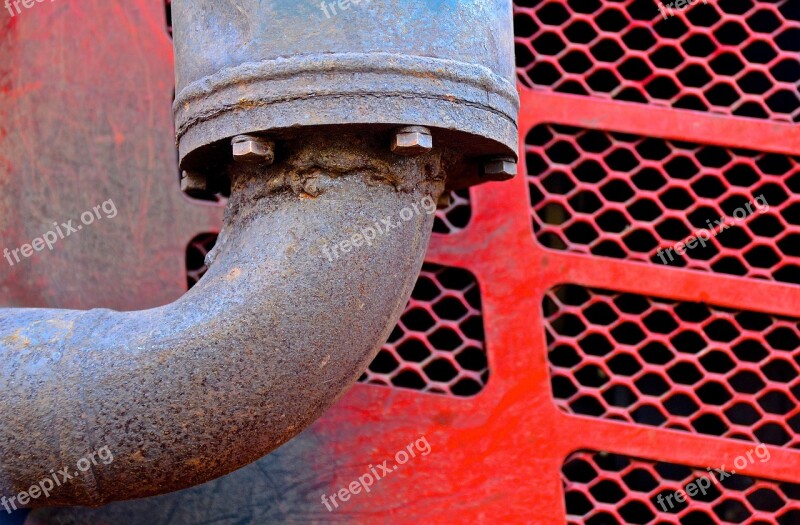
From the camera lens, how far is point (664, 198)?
3068 mm

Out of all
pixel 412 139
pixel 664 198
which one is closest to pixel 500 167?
pixel 412 139

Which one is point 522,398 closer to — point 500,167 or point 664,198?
point 500,167

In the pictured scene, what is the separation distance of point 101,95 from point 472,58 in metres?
0.95

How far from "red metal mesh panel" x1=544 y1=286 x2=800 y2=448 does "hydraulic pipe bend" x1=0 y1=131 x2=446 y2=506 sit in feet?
2.61

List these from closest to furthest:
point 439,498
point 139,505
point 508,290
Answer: point 139,505
point 439,498
point 508,290

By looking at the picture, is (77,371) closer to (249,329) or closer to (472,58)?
(249,329)

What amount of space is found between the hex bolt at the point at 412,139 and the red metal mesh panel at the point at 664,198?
815mm

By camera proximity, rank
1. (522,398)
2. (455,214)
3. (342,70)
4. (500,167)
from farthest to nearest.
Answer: (455,214), (522,398), (500,167), (342,70)

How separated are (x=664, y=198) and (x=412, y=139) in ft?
A: 6.64

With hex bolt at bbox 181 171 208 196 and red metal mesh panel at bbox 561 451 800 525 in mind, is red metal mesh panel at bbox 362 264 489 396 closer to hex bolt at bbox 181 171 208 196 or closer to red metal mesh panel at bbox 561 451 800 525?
red metal mesh panel at bbox 561 451 800 525

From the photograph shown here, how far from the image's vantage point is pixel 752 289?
202 cm

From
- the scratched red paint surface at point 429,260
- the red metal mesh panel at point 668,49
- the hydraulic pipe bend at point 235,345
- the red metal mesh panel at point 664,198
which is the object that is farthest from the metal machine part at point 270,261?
the red metal mesh panel at point 668,49

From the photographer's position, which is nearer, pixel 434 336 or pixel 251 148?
pixel 251 148

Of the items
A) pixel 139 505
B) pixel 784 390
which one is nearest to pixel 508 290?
pixel 784 390
